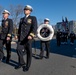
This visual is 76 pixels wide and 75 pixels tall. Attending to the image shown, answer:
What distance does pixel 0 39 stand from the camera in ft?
32.0

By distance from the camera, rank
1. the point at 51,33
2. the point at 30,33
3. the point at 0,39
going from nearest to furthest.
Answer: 1. the point at 30,33
2. the point at 0,39
3. the point at 51,33

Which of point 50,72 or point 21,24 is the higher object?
point 21,24

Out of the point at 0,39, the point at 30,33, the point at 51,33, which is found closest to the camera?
the point at 30,33

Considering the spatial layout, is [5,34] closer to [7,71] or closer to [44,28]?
[7,71]

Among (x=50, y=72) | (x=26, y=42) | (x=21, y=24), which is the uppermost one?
(x=21, y=24)

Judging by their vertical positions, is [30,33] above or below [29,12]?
below

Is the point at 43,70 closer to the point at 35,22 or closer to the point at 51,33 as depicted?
the point at 35,22

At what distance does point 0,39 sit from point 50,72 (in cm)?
242

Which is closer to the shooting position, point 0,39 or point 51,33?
point 0,39

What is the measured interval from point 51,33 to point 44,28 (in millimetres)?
472

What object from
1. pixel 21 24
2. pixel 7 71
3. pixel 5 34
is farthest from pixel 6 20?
pixel 7 71

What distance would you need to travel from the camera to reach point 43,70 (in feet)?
29.2


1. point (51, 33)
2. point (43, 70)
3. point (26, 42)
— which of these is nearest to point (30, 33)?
point (26, 42)

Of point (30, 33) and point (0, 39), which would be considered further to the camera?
point (0, 39)
